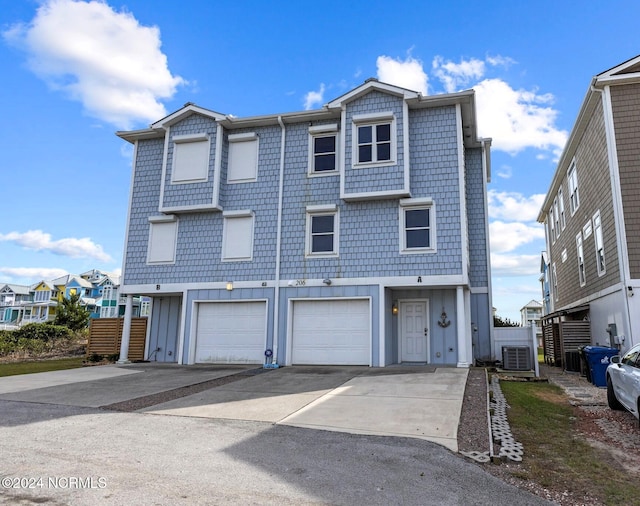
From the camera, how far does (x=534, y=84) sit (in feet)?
43.6

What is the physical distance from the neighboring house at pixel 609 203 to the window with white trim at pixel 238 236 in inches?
414

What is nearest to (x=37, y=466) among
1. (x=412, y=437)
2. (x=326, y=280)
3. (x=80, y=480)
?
Answer: (x=80, y=480)

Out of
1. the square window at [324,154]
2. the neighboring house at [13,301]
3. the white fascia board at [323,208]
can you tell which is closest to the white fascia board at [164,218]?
the white fascia board at [323,208]

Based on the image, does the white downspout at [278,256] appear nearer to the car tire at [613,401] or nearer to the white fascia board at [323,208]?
the white fascia board at [323,208]

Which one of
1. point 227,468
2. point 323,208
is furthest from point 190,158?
point 227,468

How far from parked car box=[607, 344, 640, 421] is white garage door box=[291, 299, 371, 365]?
21.3 feet

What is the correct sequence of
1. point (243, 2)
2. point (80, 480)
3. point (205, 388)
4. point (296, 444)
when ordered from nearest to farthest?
point (80, 480) → point (296, 444) → point (205, 388) → point (243, 2)

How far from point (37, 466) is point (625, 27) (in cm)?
1652

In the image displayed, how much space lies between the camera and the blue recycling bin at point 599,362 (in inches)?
420

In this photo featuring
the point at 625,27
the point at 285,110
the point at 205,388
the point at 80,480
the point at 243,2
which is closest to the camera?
the point at 80,480

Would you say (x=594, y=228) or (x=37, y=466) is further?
(x=594, y=228)

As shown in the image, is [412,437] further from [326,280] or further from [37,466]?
[326,280]

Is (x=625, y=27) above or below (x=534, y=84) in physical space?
above

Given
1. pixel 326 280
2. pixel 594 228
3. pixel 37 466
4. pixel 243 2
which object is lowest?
pixel 37 466
